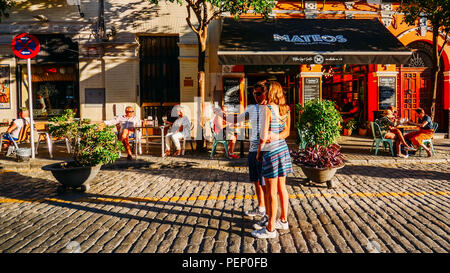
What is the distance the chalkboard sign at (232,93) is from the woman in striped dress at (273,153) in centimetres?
814

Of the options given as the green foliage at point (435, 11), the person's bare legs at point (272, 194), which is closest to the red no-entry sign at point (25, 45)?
the person's bare legs at point (272, 194)

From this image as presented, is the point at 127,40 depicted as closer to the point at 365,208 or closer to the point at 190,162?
the point at 190,162

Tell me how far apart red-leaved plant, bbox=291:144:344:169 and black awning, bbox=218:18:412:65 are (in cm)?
333

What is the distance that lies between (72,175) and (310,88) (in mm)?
9158

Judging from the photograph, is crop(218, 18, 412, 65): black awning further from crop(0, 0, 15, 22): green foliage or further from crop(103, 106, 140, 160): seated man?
crop(0, 0, 15, 22): green foliage

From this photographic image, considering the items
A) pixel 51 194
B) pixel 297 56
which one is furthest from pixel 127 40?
pixel 51 194

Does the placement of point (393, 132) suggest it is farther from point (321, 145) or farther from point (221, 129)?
point (221, 129)

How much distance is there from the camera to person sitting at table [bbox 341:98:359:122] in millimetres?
12911

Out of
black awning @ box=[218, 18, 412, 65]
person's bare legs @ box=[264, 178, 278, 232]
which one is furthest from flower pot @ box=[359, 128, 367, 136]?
person's bare legs @ box=[264, 178, 278, 232]

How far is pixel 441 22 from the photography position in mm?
9750

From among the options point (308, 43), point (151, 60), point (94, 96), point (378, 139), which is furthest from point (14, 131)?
point (378, 139)

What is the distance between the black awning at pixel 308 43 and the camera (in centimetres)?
802

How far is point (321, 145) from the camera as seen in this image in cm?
545
